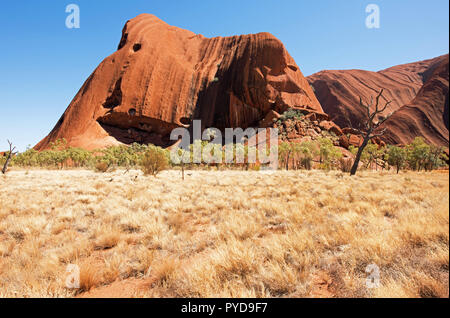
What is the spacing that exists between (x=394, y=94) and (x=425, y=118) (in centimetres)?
3587

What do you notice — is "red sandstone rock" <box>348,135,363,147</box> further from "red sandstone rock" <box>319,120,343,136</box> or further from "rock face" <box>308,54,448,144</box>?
"rock face" <box>308,54,448,144</box>

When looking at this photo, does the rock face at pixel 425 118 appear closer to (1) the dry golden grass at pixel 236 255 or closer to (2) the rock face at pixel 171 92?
(2) the rock face at pixel 171 92

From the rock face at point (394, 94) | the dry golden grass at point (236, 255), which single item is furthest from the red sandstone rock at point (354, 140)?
the dry golden grass at point (236, 255)

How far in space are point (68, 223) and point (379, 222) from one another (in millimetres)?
7156

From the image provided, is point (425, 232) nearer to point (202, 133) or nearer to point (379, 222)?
point (379, 222)

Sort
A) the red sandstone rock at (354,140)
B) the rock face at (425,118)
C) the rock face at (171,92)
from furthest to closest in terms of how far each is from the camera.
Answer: the rock face at (425,118)
the rock face at (171,92)
the red sandstone rock at (354,140)

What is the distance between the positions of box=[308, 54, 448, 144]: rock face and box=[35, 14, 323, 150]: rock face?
24.4 meters

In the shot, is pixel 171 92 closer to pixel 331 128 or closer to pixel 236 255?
pixel 331 128

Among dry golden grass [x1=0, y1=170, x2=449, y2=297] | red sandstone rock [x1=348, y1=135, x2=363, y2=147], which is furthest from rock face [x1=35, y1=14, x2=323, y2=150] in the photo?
dry golden grass [x1=0, y1=170, x2=449, y2=297]

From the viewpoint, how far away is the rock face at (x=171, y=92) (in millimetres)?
53188

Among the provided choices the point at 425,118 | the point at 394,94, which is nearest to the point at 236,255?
the point at 425,118

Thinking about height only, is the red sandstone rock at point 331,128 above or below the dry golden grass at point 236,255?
above

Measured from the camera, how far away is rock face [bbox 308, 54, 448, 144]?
5847 centimetres

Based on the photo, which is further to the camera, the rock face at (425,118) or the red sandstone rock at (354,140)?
Answer: the rock face at (425,118)
